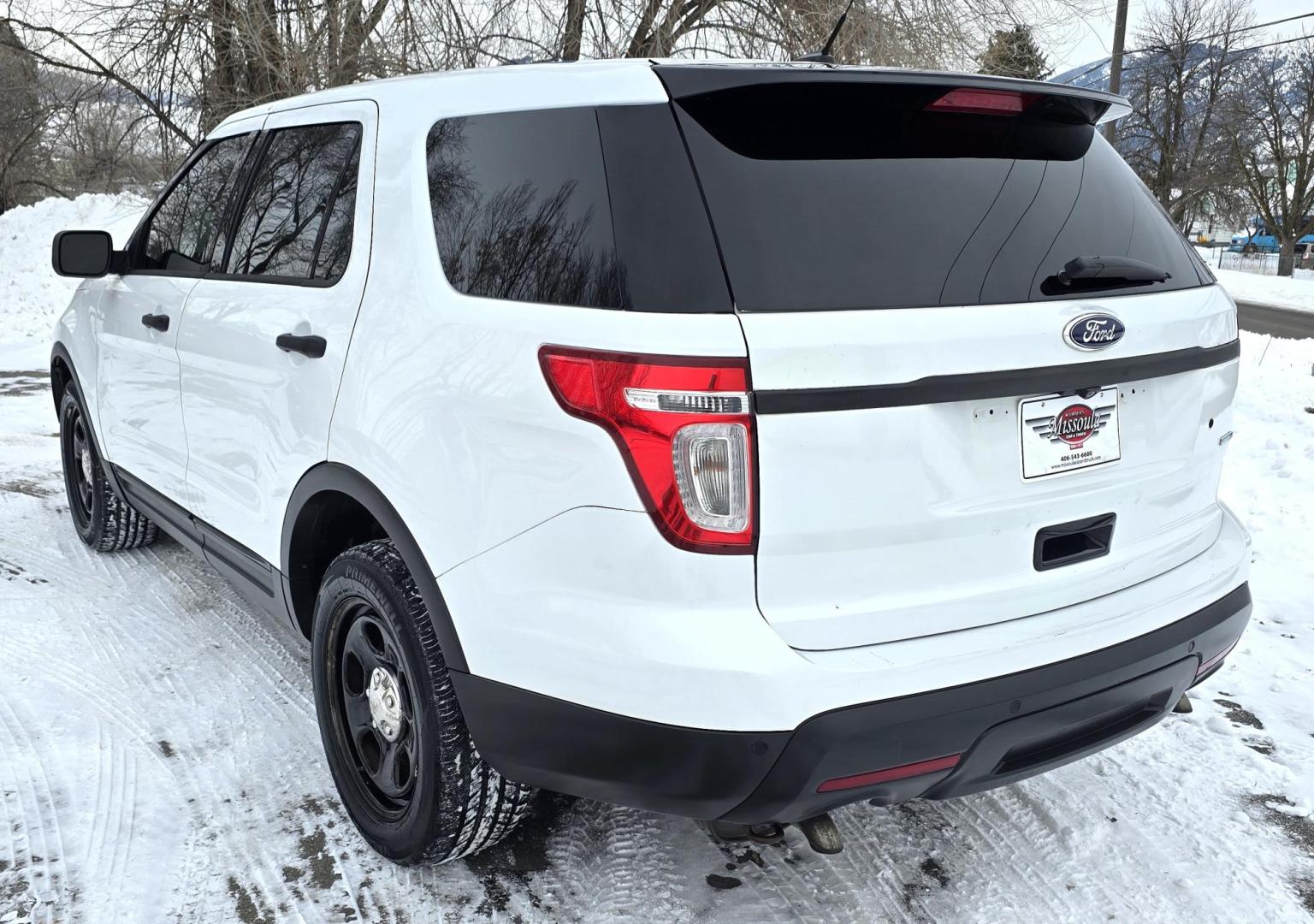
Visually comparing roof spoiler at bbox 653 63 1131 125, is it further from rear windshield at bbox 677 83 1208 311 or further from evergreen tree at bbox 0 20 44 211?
evergreen tree at bbox 0 20 44 211

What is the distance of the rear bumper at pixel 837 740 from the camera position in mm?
1873

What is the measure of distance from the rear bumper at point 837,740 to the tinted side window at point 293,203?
1.29 meters

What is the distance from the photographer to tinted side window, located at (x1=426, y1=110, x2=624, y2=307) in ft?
6.52

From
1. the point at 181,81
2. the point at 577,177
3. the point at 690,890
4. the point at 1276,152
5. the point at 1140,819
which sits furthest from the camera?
the point at 1276,152

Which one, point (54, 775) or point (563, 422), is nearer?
point (563, 422)

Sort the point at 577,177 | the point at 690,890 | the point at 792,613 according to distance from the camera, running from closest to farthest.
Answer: the point at 792,613 < the point at 577,177 < the point at 690,890

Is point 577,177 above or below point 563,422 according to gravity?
above

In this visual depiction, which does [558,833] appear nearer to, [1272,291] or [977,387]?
[977,387]

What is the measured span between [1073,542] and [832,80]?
1.03 meters

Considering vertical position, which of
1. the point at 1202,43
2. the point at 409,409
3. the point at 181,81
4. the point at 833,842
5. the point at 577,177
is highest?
the point at 1202,43

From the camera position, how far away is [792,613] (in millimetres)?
1865

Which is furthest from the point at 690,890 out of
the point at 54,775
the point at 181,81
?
the point at 181,81

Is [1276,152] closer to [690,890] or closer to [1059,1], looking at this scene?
[1059,1]

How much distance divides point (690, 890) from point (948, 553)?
114 centimetres
